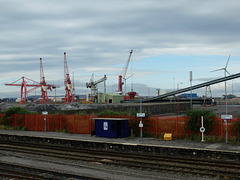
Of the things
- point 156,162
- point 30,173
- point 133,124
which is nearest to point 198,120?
point 133,124

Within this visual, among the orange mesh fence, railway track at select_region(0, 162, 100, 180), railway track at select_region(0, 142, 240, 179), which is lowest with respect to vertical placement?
railway track at select_region(0, 162, 100, 180)

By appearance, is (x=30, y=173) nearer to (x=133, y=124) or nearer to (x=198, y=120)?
(x=133, y=124)

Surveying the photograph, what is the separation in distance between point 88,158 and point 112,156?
1.81 meters

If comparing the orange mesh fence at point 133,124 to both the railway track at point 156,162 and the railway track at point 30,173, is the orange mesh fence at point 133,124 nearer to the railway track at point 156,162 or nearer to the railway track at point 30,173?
the railway track at point 156,162

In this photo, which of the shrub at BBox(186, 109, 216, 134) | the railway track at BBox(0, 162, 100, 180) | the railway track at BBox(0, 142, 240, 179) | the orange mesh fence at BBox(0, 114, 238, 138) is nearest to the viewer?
the railway track at BBox(0, 162, 100, 180)

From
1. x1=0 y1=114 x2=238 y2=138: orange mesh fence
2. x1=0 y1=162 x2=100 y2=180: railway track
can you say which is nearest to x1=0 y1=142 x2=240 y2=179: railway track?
x1=0 y1=162 x2=100 y2=180: railway track

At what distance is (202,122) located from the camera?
966 inches

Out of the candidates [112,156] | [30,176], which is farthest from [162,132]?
[30,176]

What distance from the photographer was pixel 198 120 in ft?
84.6

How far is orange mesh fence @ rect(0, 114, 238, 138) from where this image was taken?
25156 mm

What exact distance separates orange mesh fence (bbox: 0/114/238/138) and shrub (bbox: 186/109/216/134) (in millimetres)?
360

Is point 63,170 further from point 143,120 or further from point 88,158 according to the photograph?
point 143,120

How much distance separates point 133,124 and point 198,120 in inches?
251

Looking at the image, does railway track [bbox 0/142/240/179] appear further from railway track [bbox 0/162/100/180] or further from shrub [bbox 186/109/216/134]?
shrub [bbox 186/109/216/134]
